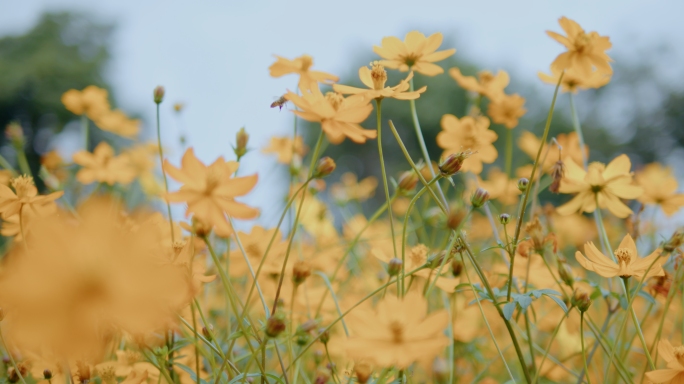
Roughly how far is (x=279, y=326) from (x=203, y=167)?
0.46ft

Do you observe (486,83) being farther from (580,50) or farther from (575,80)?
(580,50)

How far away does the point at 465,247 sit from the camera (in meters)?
0.49

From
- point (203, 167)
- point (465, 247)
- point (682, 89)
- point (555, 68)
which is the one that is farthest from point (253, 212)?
point (682, 89)

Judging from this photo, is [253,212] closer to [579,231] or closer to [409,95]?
[409,95]

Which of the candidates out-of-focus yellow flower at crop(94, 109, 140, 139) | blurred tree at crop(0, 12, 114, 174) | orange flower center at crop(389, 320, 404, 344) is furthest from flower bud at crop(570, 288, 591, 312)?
blurred tree at crop(0, 12, 114, 174)

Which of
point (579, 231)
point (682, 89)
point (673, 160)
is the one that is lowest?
point (673, 160)

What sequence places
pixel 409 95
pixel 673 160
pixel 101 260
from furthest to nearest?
1. pixel 673 160
2. pixel 409 95
3. pixel 101 260

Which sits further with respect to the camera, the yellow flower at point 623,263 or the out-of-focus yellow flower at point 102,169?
the out-of-focus yellow flower at point 102,169

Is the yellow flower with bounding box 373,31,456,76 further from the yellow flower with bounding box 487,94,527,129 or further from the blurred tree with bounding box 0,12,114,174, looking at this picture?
the blurred tree with bounding box 0,12,114,174

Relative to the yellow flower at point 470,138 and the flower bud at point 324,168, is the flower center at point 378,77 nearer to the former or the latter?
the flower bud at point 324,168

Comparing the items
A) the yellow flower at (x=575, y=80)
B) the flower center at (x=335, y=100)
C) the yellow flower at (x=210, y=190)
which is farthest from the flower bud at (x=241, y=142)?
the yellow flower at (x=575, y=80)

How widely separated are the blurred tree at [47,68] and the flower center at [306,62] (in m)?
7.96

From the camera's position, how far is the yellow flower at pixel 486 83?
2.88 ft

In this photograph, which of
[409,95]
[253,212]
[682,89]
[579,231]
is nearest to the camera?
[253,212]
